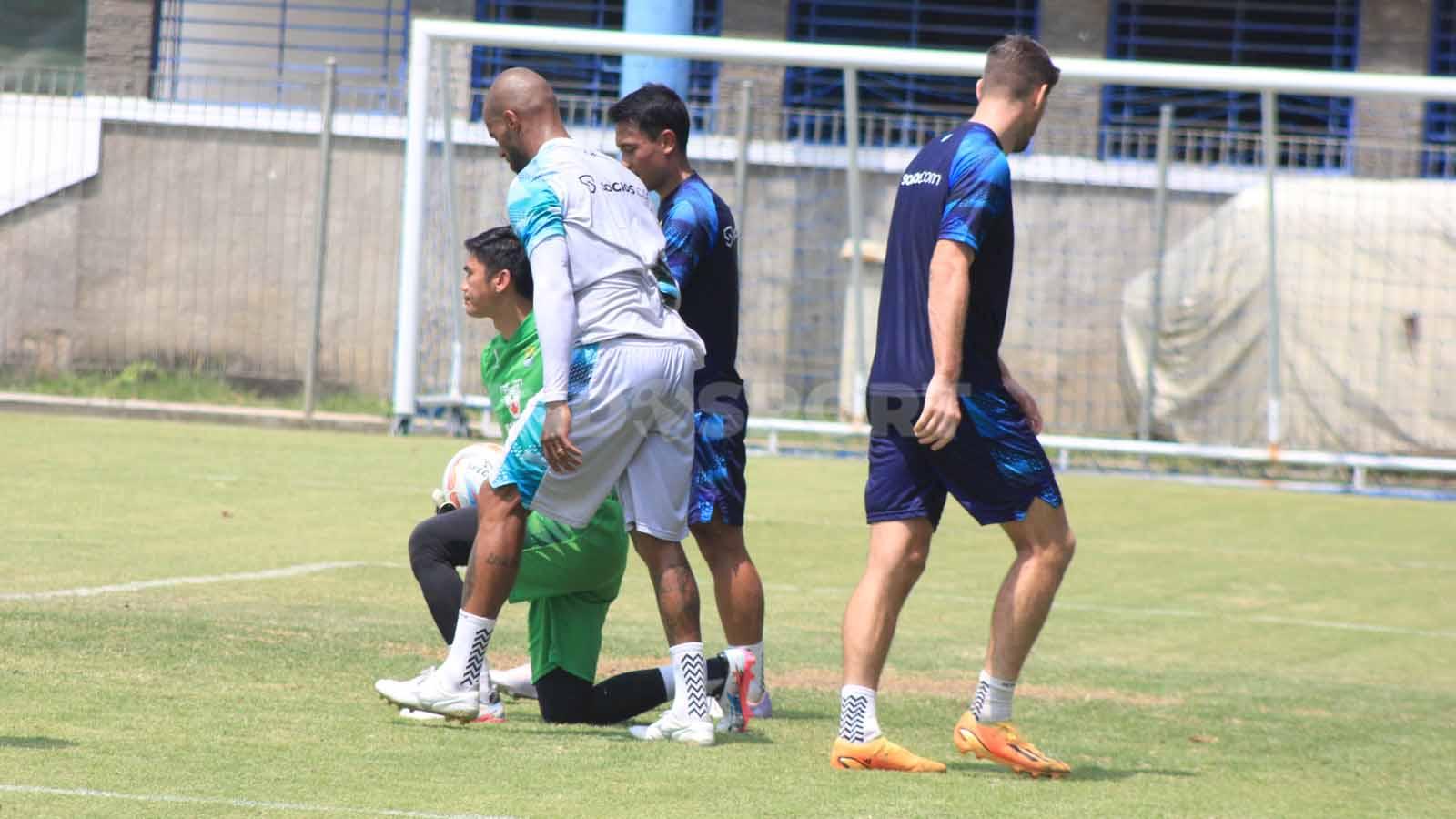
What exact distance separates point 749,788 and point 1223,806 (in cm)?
129

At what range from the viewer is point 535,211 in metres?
5.81

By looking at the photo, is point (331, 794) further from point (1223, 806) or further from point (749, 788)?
point (1223, 806)

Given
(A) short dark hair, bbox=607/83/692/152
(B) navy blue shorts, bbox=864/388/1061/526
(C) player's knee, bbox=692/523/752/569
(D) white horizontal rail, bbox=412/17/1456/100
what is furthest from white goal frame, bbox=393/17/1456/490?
(B) navy blue shorts, bbox=864/388/1061/526

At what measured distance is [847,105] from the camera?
54.6ft

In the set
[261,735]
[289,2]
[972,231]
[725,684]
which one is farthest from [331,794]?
[289,2]

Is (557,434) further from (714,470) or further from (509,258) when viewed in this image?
(714,470)

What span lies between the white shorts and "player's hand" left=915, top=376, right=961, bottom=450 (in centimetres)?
82

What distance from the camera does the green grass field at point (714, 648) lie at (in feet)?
16.6

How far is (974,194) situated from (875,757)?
1.59 m

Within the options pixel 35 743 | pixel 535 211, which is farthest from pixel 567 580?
pixel 35 743

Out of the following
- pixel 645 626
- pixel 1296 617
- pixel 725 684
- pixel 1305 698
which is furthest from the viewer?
pixel 1296 617

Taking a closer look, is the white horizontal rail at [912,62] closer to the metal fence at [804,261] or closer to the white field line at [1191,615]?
the metal fence at [804,261]

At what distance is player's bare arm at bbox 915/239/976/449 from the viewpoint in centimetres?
554

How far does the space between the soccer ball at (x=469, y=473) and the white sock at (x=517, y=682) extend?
1.84ft
